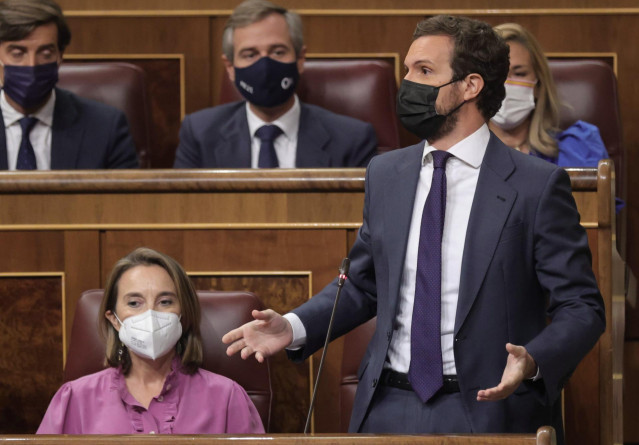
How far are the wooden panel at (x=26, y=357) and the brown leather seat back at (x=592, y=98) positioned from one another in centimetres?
98

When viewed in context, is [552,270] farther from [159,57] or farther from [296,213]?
[159,57]

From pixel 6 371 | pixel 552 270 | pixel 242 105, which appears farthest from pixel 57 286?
pixel 552 270

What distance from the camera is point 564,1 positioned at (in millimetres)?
2115

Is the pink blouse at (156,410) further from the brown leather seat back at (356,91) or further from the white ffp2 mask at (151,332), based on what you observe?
the brown leather seat back at (356,91)

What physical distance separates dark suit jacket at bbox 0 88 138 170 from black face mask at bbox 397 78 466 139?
2.72 ft

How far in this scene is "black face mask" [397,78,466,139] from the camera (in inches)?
42.8

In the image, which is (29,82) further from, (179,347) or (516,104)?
(516,104)

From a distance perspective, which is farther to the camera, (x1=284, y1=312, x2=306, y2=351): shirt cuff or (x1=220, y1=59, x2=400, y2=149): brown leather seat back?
(x1=220, y1=59, x2=400, y2=149): brown leather seat back

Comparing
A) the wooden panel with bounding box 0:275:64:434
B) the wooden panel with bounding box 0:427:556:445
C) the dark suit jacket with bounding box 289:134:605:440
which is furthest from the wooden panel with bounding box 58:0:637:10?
the wooden panel with bounding box 0:427:556:445

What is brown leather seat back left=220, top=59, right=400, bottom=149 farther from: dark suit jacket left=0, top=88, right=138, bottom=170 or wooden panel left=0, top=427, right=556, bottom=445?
wooden panel left=0, top=427, right=556, bottom=445

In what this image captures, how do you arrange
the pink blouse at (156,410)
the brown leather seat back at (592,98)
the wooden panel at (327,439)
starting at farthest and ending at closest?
the brown leather seat back at (592,98), the pink blouse at (156,410), the wooden panel at (327,439)

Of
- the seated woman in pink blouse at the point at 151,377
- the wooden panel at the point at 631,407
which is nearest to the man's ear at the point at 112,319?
the seated woman in pink blouse at the point at 151,377

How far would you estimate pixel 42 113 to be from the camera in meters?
1.81

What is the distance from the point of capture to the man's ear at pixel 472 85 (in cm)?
110
